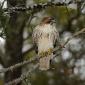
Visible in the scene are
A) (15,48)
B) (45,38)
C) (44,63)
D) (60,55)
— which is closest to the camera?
(44,63)

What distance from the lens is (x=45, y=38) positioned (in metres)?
7.17

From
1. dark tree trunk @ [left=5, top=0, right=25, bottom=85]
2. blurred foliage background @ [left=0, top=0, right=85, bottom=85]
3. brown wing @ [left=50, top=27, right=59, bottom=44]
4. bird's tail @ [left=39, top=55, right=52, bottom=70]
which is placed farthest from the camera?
dark tree trunk @ [left=5, top=0, right=25, bottom=85]

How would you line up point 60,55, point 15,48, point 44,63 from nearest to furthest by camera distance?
point 44,63 < point 60,55 < point 15,48

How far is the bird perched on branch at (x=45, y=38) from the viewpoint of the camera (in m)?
7.03

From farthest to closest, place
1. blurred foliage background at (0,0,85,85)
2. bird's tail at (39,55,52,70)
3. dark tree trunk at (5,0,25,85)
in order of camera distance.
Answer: dark tree trunk at (5,0,25,85) → blurred foliage background at (0,0,85,85) → bird's tail at (39,55,52,70)

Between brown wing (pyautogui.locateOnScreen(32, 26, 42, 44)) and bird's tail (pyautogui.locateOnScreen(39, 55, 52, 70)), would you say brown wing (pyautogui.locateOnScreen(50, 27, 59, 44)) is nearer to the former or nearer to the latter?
brown wing (pyautogui.locateOnScreen(32, 26, 42, 44))

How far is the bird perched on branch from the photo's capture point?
277 inches

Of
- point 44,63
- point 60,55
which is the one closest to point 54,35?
point 44,63

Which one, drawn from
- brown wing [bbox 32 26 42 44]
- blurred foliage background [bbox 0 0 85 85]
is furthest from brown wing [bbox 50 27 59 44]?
blurred foliage background [bbox 0 0 85 85]

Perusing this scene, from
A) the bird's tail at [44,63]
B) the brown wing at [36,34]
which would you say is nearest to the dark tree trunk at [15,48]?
the brown wing at [36,34]

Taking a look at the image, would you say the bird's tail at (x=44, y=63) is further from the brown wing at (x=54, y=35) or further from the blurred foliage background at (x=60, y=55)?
the blurred foliage background at (x=60, y=55)

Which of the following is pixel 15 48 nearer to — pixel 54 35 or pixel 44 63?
pixel 54 35

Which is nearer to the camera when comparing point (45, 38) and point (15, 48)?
point (45, 38)

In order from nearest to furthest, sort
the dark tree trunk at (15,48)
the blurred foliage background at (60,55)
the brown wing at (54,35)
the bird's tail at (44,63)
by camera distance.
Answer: the bird's tail at (44,63) < the brown wing at (54,35) < the blurred foliage background at (60,55) < the dark tree trunk at (15,48)
